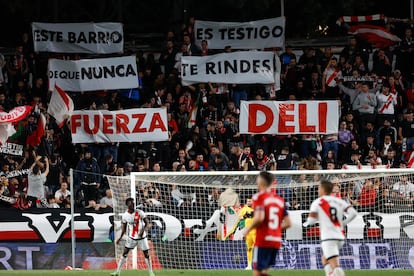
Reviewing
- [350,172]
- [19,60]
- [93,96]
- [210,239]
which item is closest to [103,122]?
[93,96]

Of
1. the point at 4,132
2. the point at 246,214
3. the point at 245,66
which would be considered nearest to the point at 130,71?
the point at 245,66

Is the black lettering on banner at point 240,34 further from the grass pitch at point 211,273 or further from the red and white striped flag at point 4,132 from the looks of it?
the grass pitch at point 211,273

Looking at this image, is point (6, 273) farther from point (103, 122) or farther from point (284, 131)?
point (284, 131)

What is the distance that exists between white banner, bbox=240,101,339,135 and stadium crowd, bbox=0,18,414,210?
0.84 feet

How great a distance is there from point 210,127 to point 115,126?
2353 mm

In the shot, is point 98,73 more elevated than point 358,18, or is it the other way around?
point 358,18

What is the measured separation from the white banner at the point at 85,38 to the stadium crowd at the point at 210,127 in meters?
0.48

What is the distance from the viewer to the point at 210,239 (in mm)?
21766

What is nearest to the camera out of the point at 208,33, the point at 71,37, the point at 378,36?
the point at 71,37

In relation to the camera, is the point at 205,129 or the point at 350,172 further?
the point at 205,129

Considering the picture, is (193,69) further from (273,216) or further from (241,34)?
(273,216)

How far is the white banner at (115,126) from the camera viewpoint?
2566 centimetres

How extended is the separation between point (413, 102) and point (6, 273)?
1194 centimetres

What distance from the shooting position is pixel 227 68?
26531 mm
